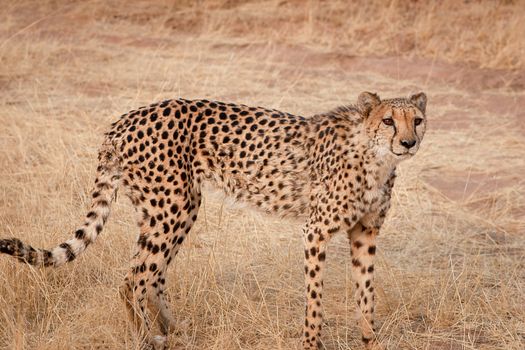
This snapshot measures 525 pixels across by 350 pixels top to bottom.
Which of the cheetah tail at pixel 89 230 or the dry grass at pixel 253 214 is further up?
the cheetah tail at pixel 89 230

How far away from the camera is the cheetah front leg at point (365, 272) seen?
4.19m

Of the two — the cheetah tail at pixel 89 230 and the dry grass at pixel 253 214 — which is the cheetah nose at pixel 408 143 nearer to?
the dry grass at pixel 253 214

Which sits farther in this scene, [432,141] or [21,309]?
[432,141]

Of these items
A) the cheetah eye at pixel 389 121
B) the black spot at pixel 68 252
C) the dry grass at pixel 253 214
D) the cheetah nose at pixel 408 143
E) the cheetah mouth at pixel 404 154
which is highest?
the cheetah eye at pixel 389 121

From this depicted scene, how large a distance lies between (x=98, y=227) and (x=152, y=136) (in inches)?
19.2

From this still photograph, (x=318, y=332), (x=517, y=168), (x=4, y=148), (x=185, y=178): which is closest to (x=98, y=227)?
(x=185, y=178)

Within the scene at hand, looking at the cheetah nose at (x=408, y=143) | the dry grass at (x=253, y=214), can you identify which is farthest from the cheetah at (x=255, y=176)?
the dry grass at (x=253, y=214)

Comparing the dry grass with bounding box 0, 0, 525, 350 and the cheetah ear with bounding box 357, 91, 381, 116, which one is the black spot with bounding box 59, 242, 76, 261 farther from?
the cheetah ear with bounding box 357, 91, 381, 116

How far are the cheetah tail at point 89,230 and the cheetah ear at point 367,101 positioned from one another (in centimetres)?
117

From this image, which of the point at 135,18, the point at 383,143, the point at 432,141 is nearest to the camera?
the point at 383,143

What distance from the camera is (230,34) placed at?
12.1m

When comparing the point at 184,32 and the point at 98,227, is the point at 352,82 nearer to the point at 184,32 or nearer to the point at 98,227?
the point at 184,32

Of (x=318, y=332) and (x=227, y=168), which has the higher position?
(x=227, y=168)

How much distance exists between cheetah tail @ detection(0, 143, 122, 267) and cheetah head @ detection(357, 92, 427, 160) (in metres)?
1.20
